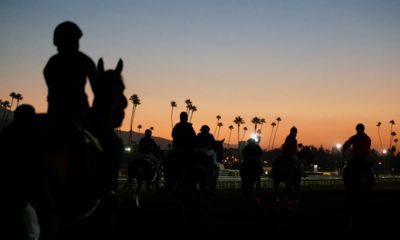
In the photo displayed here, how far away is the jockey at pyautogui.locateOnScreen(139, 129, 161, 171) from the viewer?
76.3ft

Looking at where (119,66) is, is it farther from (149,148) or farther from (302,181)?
(302,181)

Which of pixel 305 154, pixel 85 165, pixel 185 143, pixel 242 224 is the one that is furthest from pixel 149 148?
pixel 85 165

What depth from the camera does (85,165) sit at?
593cm

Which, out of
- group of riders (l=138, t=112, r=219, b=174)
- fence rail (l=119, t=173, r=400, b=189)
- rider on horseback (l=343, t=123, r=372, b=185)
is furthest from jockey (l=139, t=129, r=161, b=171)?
fence rail (l=119, t=173, r=400, b=189)

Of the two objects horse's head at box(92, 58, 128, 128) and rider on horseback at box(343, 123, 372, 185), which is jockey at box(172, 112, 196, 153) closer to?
rider on horseback at box(343, 123, 372, 185)

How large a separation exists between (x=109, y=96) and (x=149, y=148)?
16.2m

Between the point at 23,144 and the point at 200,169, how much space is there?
32.6 ft

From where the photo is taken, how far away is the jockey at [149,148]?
23.2m

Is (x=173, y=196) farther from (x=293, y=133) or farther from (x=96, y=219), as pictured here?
(x=96, y=219)

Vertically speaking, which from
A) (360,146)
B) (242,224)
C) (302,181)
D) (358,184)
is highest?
(302,181)

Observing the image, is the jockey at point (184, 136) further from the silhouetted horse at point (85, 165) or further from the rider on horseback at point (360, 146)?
the silhouetted horse at point (85, 165)

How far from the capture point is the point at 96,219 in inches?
279

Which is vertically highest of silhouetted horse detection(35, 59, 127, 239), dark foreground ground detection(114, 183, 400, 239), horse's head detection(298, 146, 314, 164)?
horse's head detection(298, 146, 314, 164)

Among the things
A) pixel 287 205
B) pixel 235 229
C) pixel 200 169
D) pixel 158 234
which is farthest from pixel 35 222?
pixel 287 205
